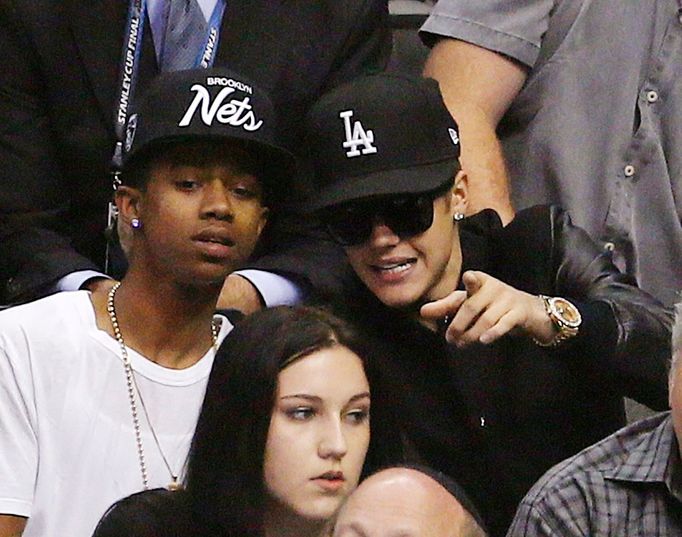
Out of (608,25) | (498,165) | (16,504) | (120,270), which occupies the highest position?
(608,25)

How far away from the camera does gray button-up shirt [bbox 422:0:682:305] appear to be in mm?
3807

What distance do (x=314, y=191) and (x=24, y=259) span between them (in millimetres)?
710

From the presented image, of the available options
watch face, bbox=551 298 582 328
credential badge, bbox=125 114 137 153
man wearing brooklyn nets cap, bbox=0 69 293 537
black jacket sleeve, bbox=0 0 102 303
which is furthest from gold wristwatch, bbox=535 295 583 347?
black jacket sleeve, bbox=0 0 102 303

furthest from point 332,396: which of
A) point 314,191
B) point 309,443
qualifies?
point 314,191

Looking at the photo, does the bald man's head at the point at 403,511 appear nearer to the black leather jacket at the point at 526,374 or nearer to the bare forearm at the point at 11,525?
the black leather jacket at the point at 526,374

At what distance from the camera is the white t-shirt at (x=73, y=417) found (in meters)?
3.06

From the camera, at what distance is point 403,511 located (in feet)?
8.11

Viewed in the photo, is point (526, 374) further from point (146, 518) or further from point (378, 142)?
point (146, 518)

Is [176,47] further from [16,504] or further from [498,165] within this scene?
[16,504]

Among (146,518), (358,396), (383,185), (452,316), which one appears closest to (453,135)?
(383,185)

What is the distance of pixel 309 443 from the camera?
9.41 feet

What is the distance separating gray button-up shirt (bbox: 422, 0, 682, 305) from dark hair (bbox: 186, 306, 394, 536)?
0.94 m

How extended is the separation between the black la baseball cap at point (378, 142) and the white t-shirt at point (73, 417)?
0.42 meters

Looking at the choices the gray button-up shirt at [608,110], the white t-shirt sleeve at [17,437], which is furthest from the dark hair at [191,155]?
the gray button-up shirt at [608,110]
